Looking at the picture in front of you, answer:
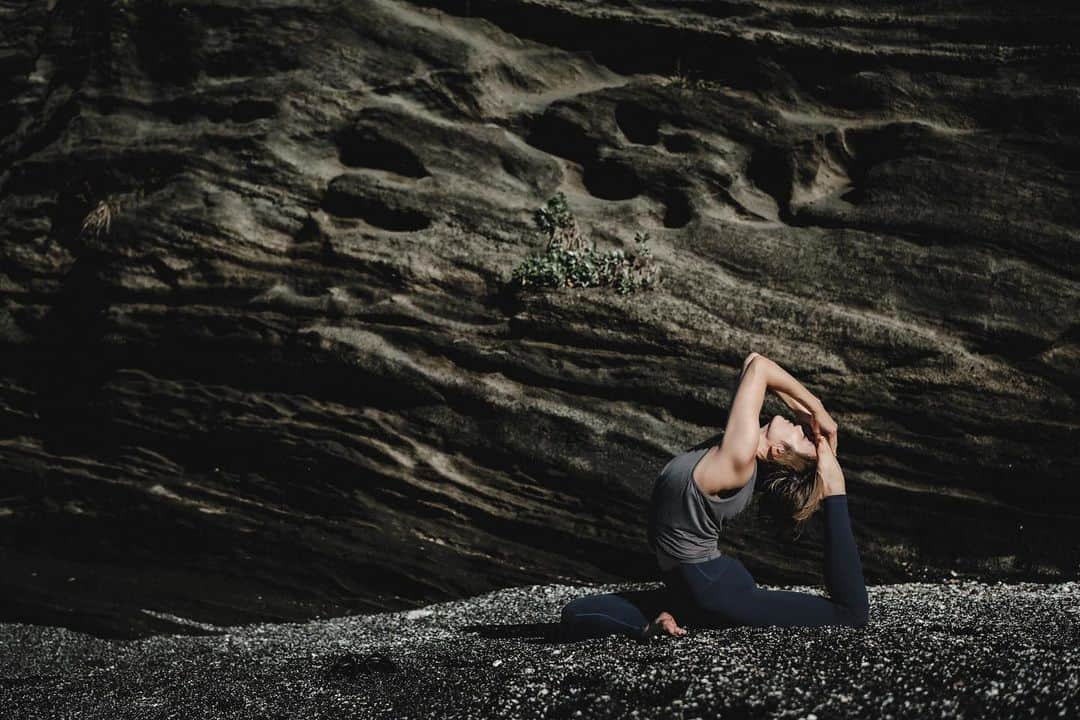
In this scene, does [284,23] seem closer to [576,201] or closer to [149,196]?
[149,196]

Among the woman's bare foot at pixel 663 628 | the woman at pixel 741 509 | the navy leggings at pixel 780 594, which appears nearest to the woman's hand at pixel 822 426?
the woman at pixel 741 509

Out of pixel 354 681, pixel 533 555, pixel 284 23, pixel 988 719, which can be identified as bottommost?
pixel 533 555

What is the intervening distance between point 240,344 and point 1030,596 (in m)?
11.1

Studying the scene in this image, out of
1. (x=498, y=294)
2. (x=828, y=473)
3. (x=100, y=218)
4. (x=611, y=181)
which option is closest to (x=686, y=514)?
(x=828, y=473)

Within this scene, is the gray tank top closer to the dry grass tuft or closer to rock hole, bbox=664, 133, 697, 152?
rock hole, bbox=664, 133, 697, 152

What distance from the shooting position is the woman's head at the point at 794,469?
817 cm

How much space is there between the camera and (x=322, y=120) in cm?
1678

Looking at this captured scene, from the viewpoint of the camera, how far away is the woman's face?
26.9ft

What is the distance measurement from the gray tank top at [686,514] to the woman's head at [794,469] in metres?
0.21

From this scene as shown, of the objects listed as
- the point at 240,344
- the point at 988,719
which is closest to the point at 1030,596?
the point at 988,719

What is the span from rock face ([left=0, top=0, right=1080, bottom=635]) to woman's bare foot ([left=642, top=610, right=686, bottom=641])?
4.42 metres

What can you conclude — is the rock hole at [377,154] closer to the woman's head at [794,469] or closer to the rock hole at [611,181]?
the rock hole at [611,181]

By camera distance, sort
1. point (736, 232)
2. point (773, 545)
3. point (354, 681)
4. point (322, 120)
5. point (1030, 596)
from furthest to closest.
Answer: point (322, 120) < point (736, 232) < point (773, 545) < point (1030, 596) < point (354, 681)

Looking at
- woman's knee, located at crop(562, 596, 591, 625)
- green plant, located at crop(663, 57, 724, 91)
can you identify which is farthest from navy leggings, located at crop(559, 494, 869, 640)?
green plant, located at crop(663, 57, 724, 91)
